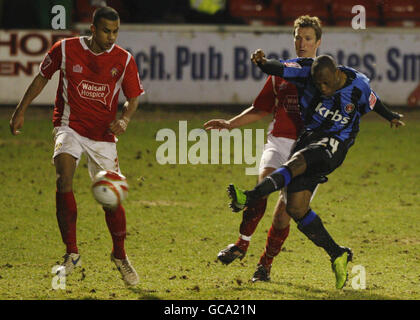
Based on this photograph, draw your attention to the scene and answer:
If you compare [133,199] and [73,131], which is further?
[133,199]

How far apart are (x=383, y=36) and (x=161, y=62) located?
491 centimetres

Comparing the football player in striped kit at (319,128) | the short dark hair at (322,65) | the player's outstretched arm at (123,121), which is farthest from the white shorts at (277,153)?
the player's outstretched arm at (123,121)

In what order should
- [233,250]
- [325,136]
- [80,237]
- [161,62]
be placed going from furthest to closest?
[161,62] < [80,237] < [233,250] < [325,136]

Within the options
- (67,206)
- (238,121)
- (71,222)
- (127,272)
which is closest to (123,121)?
(67,206)

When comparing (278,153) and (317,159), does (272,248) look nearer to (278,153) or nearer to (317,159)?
(278,153)

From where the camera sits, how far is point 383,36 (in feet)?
59.4

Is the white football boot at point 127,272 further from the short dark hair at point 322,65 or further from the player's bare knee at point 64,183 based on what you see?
the short dark hair at point 322,65

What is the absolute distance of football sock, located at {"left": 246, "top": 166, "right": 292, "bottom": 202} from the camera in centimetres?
617

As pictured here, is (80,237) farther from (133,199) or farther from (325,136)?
(325,136)

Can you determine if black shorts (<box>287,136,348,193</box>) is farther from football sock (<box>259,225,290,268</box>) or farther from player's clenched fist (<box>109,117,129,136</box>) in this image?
player's clenched fist (<box>109,117,129,136</box>)

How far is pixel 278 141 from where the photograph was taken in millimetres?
7023

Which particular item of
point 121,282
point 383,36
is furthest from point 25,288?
point 383,36

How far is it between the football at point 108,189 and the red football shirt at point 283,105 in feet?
4.96

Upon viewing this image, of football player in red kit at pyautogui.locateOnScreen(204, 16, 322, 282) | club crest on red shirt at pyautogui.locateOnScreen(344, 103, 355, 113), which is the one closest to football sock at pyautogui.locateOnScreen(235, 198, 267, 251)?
football player in red kit at pyautogui.locateOnScreen(204, 16, 322, 282)
